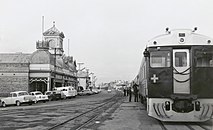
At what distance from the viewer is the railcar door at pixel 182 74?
1373 centimetres

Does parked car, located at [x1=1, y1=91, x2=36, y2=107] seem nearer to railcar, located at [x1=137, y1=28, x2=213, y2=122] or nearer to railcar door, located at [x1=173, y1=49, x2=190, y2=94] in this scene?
railcar, located at [x1=137, y1=28, x2=213, y2=122]

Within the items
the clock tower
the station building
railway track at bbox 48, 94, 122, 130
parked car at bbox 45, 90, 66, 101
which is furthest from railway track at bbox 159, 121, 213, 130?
the clock tower

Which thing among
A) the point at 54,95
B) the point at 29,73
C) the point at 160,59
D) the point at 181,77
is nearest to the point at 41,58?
the point at 29,73

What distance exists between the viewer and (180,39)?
13984mm

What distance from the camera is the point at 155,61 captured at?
550 inches

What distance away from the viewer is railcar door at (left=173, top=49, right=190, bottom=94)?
540 inches

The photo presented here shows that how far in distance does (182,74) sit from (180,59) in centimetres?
65

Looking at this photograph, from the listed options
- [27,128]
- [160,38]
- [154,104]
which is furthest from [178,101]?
[27,128]

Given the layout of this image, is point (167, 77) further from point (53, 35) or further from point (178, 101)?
point (53, 35)

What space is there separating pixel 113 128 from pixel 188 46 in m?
4.61

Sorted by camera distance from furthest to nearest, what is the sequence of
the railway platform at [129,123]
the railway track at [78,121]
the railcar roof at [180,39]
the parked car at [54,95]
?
the parked car at [54,95]
the railcar roof at [180,39]
the railway track at [78,121]
the railway platform at [129,123]

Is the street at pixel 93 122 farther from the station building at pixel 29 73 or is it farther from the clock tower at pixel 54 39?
the clock tower at pixel 54 39

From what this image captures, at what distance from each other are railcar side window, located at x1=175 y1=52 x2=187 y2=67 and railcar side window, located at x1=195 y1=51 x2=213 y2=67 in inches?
19.8

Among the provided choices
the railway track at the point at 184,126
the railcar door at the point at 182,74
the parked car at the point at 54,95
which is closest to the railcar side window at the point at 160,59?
the railcar door at the point at 182,74
